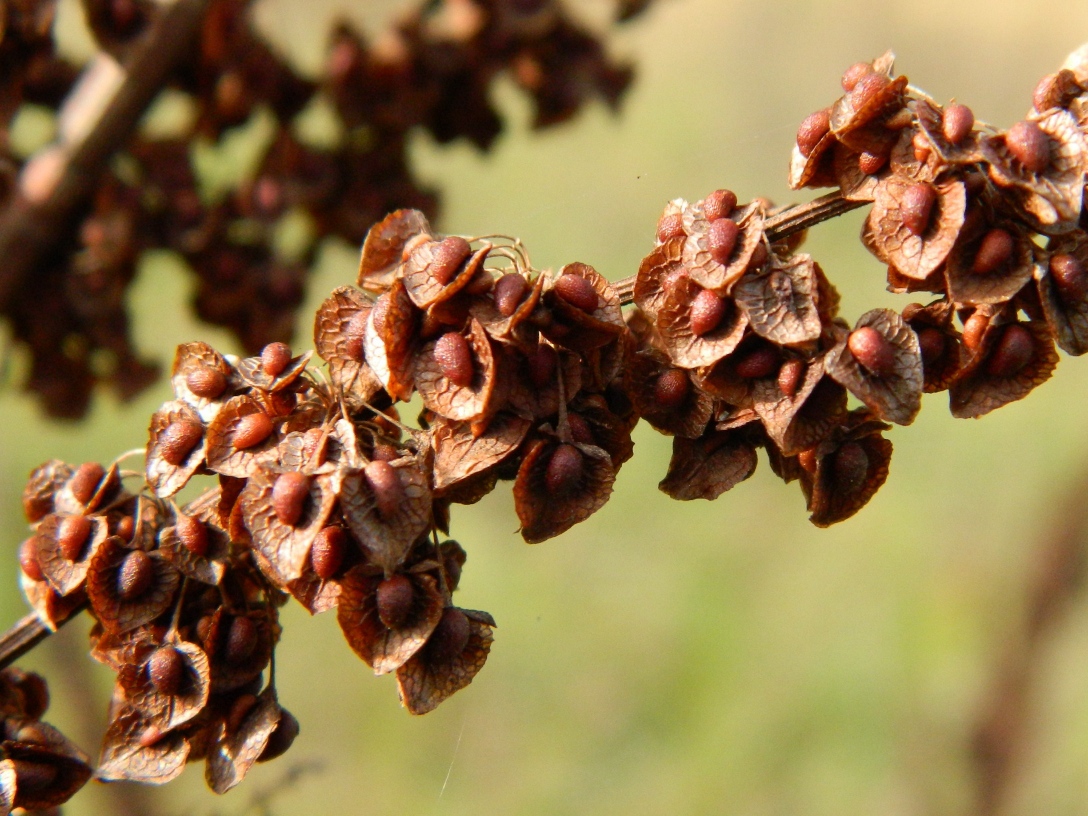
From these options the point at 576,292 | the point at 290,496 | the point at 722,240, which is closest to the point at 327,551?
the point at 290,496

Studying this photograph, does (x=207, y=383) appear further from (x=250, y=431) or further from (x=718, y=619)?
(x=718, y=619)

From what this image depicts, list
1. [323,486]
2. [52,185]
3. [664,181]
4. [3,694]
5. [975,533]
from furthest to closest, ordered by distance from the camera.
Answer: [664,181]
[975,533]
[52,185]
[3,694]
[323,486]

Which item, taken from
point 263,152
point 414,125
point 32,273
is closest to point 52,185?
point 32,273

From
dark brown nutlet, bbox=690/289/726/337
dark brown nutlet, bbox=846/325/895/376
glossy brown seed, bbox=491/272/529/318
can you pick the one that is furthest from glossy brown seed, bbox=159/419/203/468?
dark brown nutlet, bbox=846/325/895/376

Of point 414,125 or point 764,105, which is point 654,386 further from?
point 764,105

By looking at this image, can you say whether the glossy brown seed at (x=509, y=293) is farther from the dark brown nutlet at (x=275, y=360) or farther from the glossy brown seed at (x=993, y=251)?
the glossy brown seed at (x=993, y=251)

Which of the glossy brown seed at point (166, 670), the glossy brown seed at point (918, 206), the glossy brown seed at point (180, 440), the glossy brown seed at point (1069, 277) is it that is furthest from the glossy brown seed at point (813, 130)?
the glossy brown seed at point (166, 670)
